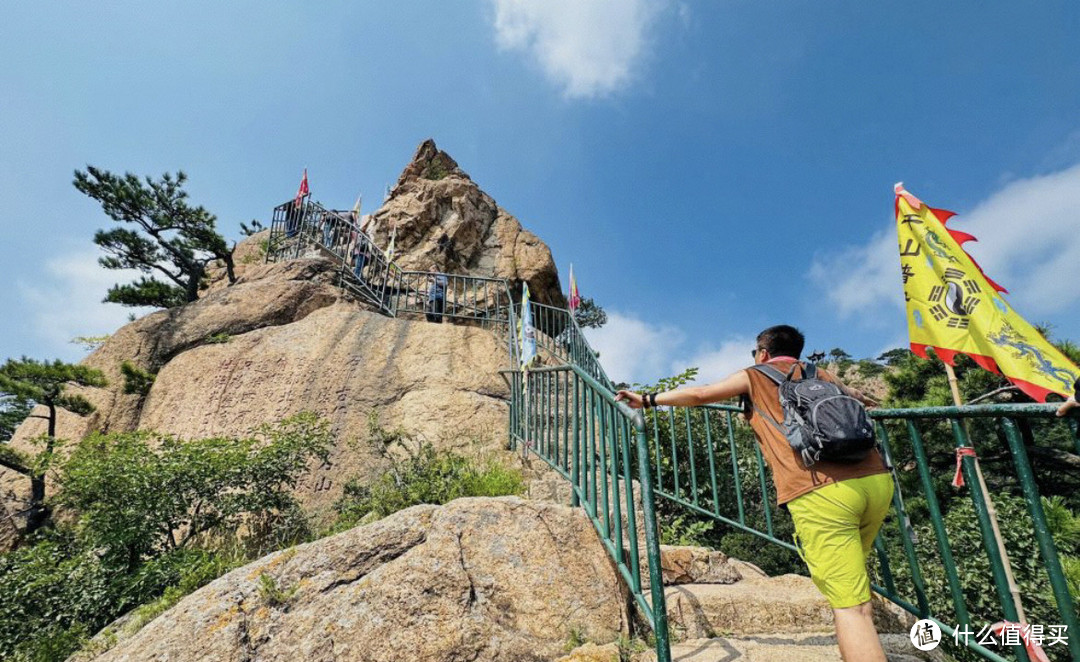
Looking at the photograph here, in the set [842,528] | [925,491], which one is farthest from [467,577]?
[925,491]

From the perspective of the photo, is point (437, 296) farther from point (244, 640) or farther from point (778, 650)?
point (778, 650)

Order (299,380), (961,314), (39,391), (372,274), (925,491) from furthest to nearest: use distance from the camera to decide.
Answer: (372,274)
(299,380)
(39,391)
(961,314)
(925,491)

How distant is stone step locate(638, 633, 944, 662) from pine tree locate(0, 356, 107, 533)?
25.9ft

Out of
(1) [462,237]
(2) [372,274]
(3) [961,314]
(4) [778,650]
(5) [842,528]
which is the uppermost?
(1) [462,237]

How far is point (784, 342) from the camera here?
2453 mm

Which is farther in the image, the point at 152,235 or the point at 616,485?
the point at 152,235

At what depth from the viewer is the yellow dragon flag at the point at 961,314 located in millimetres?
3264

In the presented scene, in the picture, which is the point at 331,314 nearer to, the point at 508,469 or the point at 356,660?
the point at 508,469

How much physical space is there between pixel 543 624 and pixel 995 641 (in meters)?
1.96

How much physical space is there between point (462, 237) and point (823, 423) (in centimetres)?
1570

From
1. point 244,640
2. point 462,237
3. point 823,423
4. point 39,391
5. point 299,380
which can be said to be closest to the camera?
point 823,423

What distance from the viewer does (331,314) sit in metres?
8.84

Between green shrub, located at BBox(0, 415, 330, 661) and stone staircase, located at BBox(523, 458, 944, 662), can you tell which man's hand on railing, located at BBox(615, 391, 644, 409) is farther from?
green shrub, located at BBox(0, 415, 330, 661)

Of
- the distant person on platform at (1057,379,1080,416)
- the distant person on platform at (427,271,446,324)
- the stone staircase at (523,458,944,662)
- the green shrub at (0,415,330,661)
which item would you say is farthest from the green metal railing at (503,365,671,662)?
the distant person on platform at (427,271,446,324)
